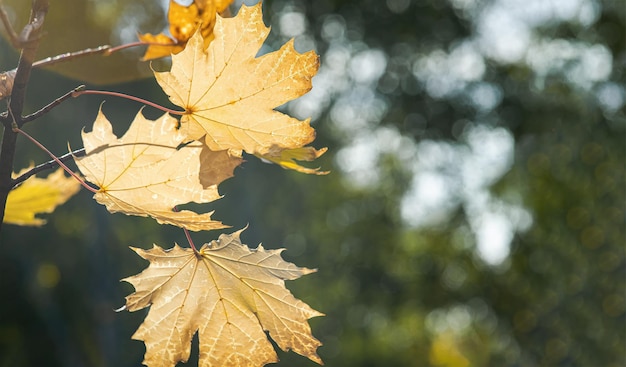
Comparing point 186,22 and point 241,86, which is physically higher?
point 186,22

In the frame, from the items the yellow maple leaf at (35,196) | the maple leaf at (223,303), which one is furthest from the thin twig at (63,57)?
the yellow maple leaf at (35,196)

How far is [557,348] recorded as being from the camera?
9648 millimetres

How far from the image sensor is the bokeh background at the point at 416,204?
791cm

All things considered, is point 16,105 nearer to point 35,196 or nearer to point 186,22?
Result: point 186,22

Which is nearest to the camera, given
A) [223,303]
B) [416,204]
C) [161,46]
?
[223,303]

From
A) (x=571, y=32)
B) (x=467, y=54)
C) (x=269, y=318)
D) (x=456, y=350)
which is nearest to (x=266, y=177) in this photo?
(x=467, y=54)

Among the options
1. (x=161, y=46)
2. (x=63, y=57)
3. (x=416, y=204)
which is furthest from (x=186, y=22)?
(x=416, y=204)

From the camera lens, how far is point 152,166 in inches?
19.2

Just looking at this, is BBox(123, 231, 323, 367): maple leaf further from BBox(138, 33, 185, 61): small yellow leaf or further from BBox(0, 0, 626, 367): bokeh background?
BBox(0, 0, 626, 367): bokeh background

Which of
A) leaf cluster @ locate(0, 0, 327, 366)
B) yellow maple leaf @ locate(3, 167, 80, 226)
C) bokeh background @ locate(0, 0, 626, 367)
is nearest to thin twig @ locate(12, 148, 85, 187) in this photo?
leaf cluster @ locate(0, 0, 327, 366)

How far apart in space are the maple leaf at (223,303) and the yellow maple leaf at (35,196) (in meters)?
0.25

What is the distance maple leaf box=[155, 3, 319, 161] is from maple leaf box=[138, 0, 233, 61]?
12 cm

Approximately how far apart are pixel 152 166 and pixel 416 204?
9351mm

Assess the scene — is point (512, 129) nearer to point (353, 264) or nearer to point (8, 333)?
point (353, 264)
